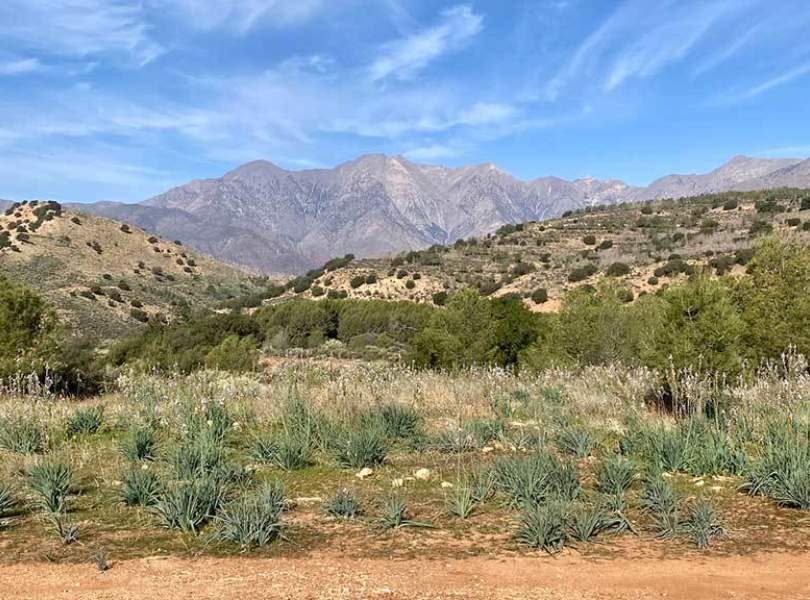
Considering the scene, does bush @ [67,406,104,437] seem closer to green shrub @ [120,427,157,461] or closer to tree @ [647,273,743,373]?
green shrub @ [120,427,157,461]

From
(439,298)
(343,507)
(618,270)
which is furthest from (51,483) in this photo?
(618,270)

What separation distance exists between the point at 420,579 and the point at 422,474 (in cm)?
285

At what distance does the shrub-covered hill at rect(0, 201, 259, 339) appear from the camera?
188ft

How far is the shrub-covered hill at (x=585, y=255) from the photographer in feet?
165

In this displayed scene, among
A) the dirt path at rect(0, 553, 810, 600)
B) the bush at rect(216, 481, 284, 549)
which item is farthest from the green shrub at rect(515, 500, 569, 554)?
the bush at rect(216, 481, 284, 549)

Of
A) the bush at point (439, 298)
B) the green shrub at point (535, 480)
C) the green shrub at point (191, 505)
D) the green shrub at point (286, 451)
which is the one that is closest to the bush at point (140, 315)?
the bush at point (439, 298)

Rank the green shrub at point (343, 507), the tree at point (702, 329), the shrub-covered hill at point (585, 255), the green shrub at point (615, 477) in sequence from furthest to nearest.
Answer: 1. the shrub-covered hill at point (585, 255)
2. the tree at point (702, 329)
3. the green shrub at point (615, 477)
4. the green shrub at point (343, 507)

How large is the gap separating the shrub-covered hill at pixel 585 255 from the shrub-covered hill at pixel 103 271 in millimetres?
15154

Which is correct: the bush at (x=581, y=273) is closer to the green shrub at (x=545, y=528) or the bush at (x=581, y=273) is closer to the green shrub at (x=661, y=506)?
the green shrub at (x=661, y=506)

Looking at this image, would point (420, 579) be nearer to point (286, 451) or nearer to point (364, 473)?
point (364, 473)

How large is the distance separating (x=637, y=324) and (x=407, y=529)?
671 inches

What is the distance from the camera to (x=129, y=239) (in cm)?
8331

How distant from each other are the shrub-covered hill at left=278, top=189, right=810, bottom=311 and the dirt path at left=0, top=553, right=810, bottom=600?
38713mm

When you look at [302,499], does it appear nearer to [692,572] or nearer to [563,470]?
[563,470]
